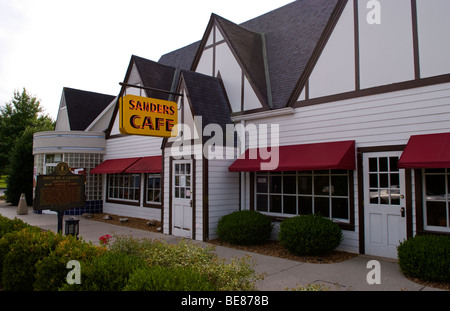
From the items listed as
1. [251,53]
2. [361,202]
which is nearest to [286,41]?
[251,53]

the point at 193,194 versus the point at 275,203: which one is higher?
the point at 193,194

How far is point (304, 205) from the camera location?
359 inches

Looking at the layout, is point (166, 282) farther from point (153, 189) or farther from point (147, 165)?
point (153, 189)

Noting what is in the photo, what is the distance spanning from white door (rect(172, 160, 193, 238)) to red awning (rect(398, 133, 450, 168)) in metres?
5.80

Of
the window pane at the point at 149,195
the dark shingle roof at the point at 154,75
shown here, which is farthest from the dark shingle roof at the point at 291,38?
the window pane at the point at 149,195

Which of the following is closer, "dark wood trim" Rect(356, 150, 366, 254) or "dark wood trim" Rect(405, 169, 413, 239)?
"dark wood trim" Rect(405, 169, 413, 239)

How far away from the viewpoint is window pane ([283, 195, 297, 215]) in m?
9.34

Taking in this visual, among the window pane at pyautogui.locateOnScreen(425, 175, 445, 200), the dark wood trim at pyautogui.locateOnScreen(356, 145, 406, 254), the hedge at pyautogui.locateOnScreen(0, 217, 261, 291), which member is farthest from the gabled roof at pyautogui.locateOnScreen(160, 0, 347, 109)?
the hedge at pyautogui.locateOnScreen(0, 217, 261, 291)

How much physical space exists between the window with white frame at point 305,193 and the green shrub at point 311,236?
0.82m

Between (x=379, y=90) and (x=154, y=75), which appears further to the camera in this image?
(x=154, y=75)

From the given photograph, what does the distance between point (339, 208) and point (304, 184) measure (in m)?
1.15

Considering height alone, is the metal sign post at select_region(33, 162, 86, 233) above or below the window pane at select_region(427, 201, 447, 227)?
above

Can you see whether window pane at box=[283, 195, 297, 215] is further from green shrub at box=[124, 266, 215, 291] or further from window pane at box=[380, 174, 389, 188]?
green shrub at box=[124, 266, 215, 291]
